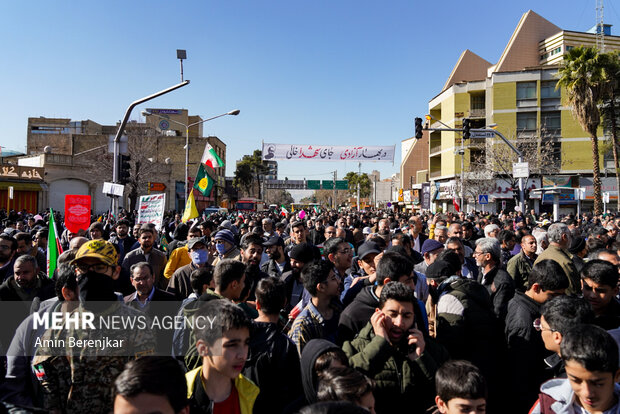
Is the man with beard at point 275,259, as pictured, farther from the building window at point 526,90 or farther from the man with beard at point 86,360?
the building window at point 526,90

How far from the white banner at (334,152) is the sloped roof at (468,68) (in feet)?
55.7

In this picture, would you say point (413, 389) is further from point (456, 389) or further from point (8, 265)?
point (8, 265)

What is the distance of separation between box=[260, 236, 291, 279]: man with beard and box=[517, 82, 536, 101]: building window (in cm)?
4044

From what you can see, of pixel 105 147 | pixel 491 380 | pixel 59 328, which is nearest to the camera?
pixel 59 328

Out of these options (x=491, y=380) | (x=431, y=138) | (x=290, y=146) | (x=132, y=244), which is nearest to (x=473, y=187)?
(x=431, y=138)

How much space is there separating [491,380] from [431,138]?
50196 millimetres

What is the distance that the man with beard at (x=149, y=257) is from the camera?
7.07 m

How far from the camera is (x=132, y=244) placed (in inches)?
353

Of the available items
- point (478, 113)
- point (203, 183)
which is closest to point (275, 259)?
point (203, 183)

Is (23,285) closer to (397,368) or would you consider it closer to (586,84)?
(397,368)

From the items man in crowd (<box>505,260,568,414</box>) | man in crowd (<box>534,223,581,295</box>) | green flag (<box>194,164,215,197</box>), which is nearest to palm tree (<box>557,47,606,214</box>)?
green flag (<box>194,164,215,197</box>)

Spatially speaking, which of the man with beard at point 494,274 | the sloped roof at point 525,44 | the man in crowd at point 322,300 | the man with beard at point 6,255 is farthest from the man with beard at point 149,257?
the sloped roof at point 525,44

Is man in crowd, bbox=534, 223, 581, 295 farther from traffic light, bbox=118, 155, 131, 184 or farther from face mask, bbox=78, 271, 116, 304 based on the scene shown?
traffic light, bbox=118, 155, 131, 184

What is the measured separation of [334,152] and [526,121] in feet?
58.8
